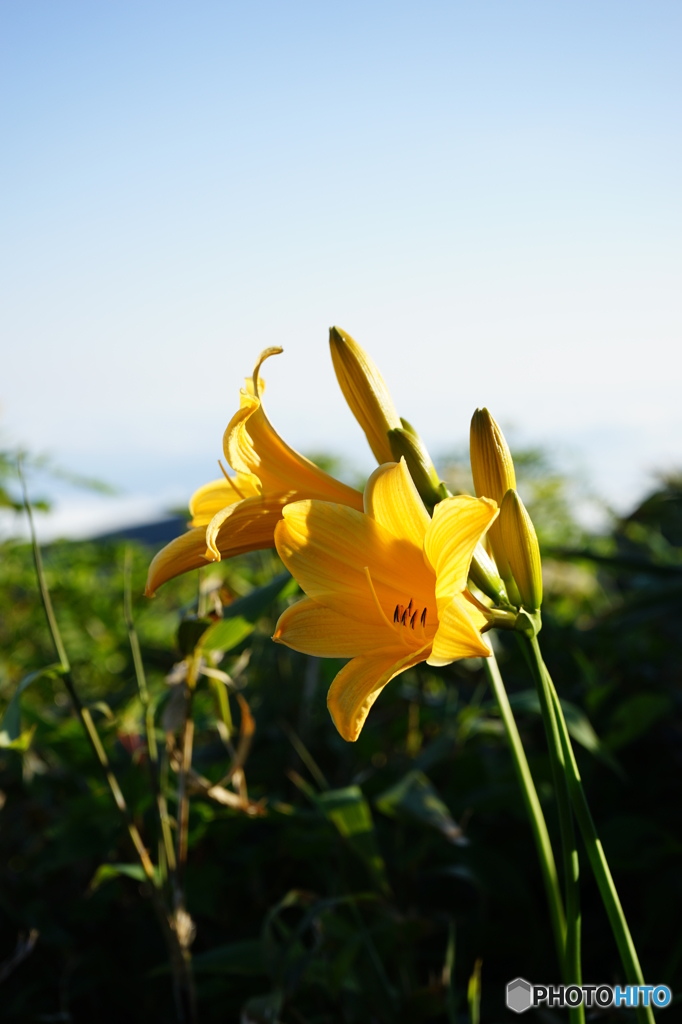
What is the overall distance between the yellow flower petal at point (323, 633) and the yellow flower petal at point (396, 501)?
4.7 inches

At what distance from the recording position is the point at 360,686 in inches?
29.4

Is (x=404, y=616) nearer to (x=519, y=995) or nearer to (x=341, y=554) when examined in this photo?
(x=341, y=554)

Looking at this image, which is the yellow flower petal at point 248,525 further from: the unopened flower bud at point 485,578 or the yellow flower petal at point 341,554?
the unopened flower bud at point 485,578

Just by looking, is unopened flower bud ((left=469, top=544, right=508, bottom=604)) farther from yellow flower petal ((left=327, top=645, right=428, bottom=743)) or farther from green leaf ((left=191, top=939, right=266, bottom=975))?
green leaf ((left=191, top=939, right=266, bottom=975))

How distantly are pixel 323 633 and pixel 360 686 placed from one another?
0.08 meters

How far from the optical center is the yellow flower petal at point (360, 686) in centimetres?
71

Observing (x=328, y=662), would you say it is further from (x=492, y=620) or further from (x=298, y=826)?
(x=492, y=620)

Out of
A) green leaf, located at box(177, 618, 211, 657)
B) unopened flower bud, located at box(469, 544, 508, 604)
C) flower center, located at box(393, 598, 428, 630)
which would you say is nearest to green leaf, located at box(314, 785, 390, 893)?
green leaf, located at box(177, 618, 211, 657)

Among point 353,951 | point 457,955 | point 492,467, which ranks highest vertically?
point 492,467

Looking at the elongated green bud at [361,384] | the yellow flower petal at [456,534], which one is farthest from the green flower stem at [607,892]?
the elongated green bud at [361,384]

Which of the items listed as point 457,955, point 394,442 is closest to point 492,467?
point 394,442

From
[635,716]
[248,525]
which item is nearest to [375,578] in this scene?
[248,525]

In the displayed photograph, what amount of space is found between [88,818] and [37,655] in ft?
2.98

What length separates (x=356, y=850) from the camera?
3.80 ft
